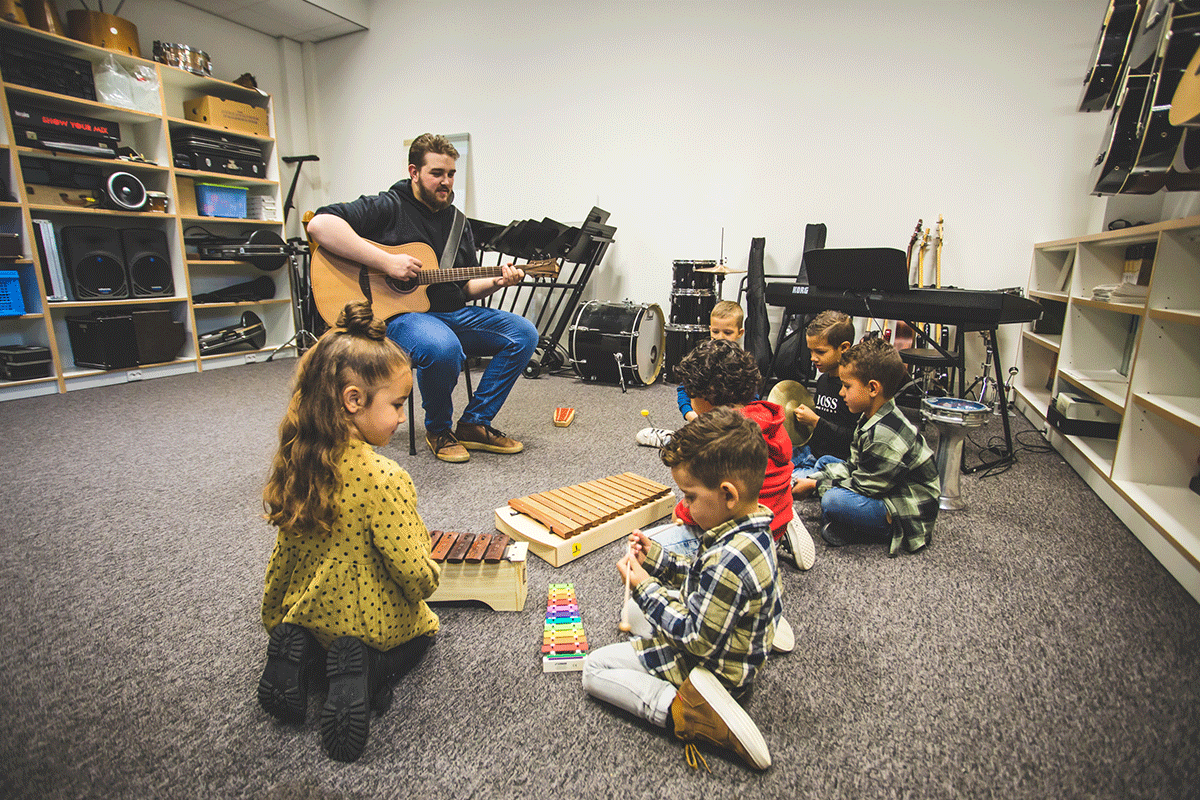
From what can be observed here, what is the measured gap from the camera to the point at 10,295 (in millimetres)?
3717

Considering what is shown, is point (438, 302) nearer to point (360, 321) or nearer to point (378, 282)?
point (378, 282)

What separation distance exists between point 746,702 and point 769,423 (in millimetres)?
765

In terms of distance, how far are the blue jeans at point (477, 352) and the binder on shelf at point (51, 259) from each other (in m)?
3.04

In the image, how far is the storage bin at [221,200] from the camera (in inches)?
192

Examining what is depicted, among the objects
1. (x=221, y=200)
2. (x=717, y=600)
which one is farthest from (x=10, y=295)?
(x=717, y=600)

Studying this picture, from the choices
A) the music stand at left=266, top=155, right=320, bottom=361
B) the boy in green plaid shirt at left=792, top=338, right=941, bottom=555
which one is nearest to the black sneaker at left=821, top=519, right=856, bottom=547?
the boy in green plaid shirt at left=792, top=338, right=941, bottom=555

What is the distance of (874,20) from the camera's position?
3922 millimetres

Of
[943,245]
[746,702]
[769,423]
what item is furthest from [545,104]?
[746,702]

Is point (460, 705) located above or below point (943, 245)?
below

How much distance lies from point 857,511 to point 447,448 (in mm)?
1783

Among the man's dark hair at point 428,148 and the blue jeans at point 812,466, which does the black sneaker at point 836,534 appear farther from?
the man's dark hair at point 428,148

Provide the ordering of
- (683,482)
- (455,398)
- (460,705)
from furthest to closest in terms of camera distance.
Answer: (455,398) < (460,705) < (683,482)

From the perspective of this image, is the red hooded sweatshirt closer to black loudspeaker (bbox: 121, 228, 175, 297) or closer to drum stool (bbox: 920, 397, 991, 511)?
drum stool (bbox: 920, 397, 991, 511)

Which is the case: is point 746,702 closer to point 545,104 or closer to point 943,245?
point 943,245
